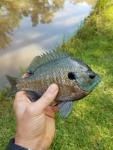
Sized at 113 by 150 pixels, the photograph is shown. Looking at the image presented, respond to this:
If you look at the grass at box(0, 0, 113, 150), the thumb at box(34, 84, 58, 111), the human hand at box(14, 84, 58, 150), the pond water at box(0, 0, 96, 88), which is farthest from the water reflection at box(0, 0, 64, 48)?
the thumb at box(34, 84, 58, 111)

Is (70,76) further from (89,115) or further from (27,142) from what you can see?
(89,115)

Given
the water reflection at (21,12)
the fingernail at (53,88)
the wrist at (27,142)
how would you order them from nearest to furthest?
the fingernail at (53,88)
the wrist at (27,142)
the water reflection at (21,12)

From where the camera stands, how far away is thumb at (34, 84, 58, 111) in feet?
8.46

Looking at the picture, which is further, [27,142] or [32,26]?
[32,26]

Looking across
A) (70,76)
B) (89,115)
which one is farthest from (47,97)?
(89,115)

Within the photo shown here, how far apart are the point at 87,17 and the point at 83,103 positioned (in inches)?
140

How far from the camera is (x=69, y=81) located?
8.47 feet

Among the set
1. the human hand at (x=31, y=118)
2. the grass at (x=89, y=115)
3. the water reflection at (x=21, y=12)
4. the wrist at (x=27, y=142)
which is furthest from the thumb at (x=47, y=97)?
the water reflection at (x=21, y=12)

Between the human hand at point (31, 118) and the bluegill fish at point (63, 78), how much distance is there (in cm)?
7

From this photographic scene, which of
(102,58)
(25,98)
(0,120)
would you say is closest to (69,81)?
(25,98)

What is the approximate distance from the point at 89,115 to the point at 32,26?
3.42 meters

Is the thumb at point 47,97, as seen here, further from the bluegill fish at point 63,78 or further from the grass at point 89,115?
the grass at point 89,115

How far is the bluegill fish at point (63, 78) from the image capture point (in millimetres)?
2582

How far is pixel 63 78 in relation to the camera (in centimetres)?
260
